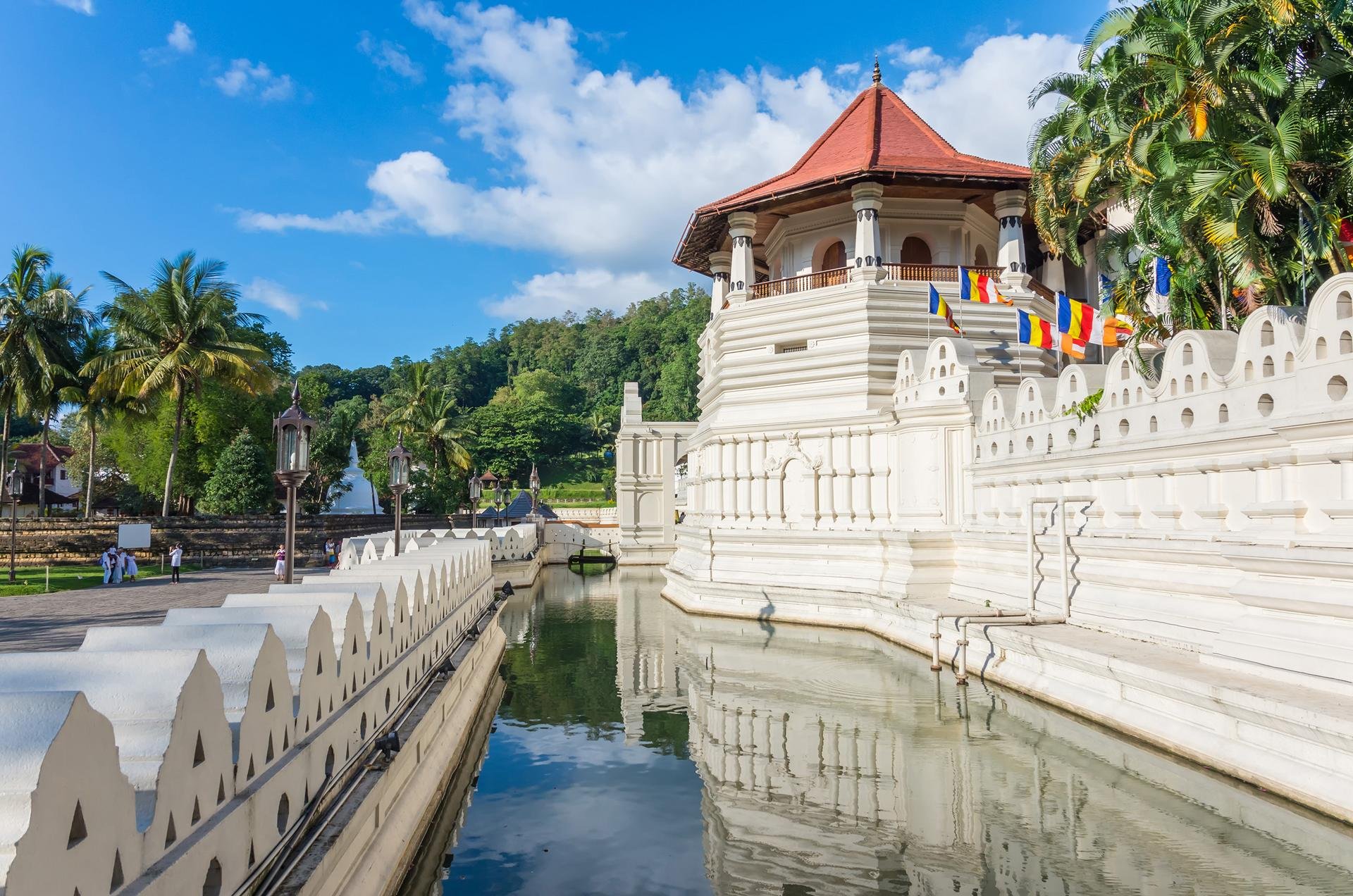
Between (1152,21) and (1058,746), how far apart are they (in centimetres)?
929

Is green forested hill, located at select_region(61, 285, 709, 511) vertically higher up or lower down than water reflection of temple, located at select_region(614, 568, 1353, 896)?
higher up

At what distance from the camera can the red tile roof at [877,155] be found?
20.1m

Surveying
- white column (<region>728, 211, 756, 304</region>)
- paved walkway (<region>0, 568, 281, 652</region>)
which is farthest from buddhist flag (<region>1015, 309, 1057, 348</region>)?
paved walkway (<region>0, 568, 281, 652</region>)

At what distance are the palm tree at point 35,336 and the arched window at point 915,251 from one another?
26.6 meters

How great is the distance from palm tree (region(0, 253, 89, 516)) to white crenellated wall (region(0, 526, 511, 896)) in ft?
92.7

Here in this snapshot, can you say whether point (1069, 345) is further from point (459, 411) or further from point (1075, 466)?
point (459, 411)

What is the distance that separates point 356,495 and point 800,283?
98.0ft

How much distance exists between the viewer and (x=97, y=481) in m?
47.5

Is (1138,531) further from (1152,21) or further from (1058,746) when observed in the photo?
(1152,21)

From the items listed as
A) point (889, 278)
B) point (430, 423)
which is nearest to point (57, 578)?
point (889, 278)

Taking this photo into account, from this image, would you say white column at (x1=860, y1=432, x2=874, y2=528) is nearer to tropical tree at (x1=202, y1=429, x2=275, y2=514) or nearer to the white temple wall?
the white temple wall

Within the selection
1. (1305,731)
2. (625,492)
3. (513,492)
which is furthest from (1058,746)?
(513,492)

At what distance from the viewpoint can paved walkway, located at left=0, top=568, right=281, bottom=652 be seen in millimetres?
12797

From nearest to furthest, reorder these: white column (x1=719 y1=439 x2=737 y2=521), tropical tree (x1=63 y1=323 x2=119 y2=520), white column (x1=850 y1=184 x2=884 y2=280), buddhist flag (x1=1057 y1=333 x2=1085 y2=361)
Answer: buddhist flag (x1=1057 y1=333 x2=1085 y2=361) < white column (x1=850 y1=184 x2=884 y2=280) < white column (x1=719 y1=439 x2=737 y2=521) < tropical tree (x1=63 y1=323 x2=119 y2=520)
